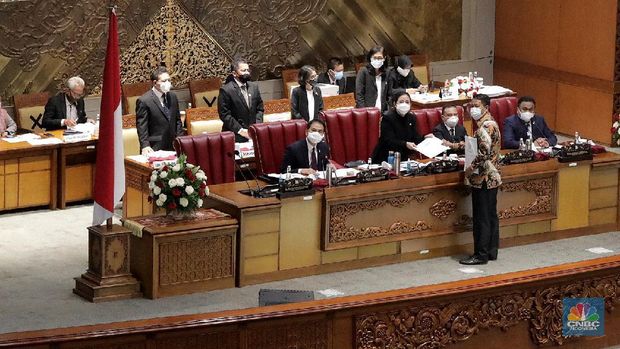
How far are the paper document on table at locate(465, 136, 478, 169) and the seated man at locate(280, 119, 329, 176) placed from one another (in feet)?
3.94

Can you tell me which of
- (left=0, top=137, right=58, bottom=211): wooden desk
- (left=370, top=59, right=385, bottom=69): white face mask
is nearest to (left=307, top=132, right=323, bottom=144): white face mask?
(left=0, top=137, right=58, bottom=211): wooden desk

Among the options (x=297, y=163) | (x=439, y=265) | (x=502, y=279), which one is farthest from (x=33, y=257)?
(x=502, y=279)

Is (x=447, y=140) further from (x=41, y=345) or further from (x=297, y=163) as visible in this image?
(x=41, y=345)

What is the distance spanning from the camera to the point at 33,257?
40.1 ft

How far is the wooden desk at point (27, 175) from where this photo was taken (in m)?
13.5

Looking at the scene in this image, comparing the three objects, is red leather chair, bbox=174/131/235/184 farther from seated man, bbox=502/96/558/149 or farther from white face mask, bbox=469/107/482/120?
seated man, bbox=502/96/558/149

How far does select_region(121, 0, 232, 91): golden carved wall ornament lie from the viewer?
15.8 m

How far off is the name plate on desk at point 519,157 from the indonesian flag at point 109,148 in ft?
11.4

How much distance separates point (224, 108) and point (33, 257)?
8.85ft

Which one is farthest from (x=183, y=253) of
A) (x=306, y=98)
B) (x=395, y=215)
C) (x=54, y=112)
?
(x=306, y=98)

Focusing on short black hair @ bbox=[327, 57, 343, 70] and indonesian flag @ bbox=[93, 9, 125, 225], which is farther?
short black hair @ bbox=[327, 57, 343, 70]

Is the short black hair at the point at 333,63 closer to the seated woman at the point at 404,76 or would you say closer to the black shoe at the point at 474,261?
the seated woman at the point at 404,76

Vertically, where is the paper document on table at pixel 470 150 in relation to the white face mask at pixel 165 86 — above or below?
below

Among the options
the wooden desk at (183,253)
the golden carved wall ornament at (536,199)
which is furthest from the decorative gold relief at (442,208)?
the wooden desk at (183,253)
